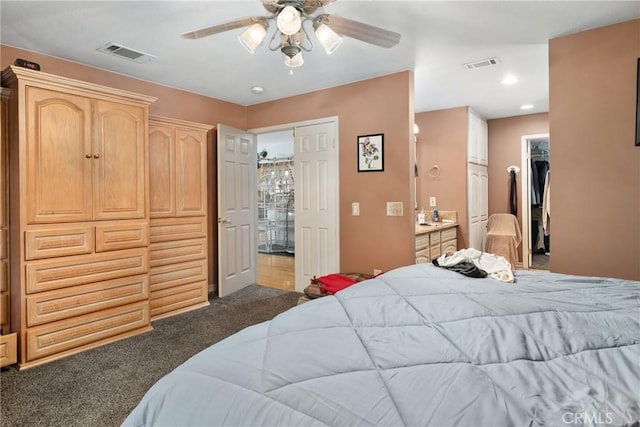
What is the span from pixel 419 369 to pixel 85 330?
279cm

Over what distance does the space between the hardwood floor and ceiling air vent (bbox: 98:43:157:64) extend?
2.96 m

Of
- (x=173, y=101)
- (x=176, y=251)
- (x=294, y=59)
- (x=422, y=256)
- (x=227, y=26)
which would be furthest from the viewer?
(x=173, y=101)

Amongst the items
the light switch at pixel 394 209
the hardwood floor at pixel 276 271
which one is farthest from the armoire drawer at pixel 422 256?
the hardwood floor at pixel 276 271

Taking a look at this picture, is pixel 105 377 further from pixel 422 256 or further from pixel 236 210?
pixel 422 256

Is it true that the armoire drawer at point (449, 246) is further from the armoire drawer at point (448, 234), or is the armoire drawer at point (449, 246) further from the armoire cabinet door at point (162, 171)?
the armoire cabinet door at point (162, 171)

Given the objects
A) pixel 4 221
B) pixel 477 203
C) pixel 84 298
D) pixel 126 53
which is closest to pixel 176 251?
pixel 84 298

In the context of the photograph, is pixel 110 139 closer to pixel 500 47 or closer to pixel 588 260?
pixel 500 47

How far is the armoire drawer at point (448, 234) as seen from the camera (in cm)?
435

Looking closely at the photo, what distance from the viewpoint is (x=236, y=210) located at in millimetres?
4293

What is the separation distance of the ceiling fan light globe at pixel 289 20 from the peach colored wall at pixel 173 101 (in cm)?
250

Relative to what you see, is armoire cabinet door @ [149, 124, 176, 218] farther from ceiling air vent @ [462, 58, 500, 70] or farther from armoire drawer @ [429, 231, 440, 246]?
ceiling air vent @ [462, 58, 500, 70]

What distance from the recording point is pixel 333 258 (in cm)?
387

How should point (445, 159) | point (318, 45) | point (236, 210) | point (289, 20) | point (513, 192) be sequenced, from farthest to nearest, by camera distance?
1. point (513, 192)
2. point (445, 159)
3. point (236, 210)
4. point (318, 45)
5. point (289, 20)

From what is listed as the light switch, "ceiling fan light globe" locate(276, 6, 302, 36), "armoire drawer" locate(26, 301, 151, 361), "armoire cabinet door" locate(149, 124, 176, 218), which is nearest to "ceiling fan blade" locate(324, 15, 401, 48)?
"ceiling fan light globe" locate(276, 6, 302, 36)
